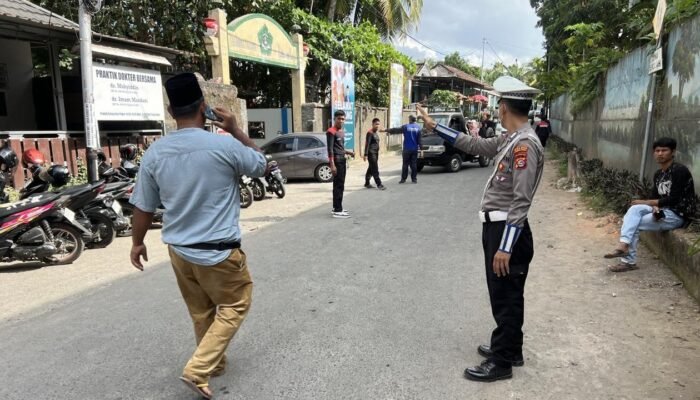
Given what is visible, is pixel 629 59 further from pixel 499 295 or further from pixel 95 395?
pixel 95 395

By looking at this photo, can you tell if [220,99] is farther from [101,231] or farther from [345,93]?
[345,93]

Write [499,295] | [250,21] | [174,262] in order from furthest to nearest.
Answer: [250,21] < [499,295] < [174,262]

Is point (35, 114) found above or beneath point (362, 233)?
above

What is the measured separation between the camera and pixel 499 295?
3.12 m

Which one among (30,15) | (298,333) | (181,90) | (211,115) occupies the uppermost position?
(30,15)

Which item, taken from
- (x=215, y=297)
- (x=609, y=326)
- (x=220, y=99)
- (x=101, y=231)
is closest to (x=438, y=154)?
(x=220, y=99)

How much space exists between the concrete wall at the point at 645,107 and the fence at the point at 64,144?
9.50 m

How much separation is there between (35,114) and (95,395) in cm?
1225

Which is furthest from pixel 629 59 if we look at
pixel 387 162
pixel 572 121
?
pixel 387 162

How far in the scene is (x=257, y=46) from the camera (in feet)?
45.8

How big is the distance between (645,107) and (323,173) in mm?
7882

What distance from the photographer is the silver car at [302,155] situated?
43.3 ft

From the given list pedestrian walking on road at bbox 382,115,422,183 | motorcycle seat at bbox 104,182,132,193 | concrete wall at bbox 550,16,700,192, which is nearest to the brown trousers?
motorcycle seat at bbox 104,182,132,193

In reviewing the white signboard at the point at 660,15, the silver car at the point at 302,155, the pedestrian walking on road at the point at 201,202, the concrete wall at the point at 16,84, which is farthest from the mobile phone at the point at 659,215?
the concrete wall at the point at 16,84
